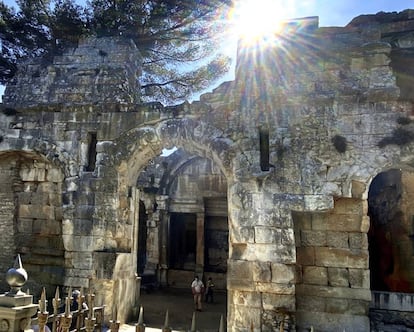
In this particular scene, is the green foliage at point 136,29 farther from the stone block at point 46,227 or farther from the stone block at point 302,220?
the stone block at point 302,220

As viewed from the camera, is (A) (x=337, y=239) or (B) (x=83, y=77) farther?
(B) (x=83, y=77)

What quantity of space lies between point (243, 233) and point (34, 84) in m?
6.28

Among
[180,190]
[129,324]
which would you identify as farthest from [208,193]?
[129,324]

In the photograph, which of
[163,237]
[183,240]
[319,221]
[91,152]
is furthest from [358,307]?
[183,240]

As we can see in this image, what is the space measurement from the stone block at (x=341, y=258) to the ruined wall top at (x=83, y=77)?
17.5ft

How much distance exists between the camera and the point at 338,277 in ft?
21.2

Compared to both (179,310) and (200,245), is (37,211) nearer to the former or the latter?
(179,310)

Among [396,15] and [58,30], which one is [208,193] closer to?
[58,30]

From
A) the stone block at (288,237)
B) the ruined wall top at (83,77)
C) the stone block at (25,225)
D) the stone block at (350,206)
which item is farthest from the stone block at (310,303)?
the stone block at (25,225)

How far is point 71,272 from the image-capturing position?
24.0ft

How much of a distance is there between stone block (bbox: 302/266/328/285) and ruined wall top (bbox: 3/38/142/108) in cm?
532

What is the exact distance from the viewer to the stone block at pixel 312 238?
6.71 metres

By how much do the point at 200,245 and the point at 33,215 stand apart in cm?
638

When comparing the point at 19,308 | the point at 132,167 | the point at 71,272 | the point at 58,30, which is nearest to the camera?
the point at 19,308
